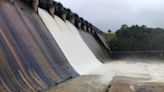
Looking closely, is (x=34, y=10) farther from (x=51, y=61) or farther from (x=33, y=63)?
(x=33, y=63)

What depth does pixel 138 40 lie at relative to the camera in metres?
50.2

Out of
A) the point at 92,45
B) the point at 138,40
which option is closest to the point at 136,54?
the point at 138,40

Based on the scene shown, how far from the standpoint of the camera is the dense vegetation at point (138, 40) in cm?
4745

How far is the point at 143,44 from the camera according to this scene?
160 ft

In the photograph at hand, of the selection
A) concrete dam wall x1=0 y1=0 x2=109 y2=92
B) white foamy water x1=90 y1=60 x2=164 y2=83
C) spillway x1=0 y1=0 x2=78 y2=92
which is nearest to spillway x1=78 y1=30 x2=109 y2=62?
white foamy water x1=90 y1=60 x2=164 y2=83

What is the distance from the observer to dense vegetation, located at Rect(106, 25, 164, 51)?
156ft

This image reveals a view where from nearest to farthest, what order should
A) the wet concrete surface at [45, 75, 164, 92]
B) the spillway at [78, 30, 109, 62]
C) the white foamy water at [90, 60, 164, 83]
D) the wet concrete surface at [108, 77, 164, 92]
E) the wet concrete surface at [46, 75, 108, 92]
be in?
the wet concrete surface at [46, 75, 108, 92] → the wet concrete surface at [45, 75, 164, 92] → the wet concrete surface at [108, 77, 164, 92] → the white foamy water at [90, 60, 164, 83] → the spillway at [78, 30, 109, 62]

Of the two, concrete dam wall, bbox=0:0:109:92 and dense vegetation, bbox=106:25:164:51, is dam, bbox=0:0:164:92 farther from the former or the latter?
dense vegetation, bbox=106:25:164:51

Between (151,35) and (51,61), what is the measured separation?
1636 inches

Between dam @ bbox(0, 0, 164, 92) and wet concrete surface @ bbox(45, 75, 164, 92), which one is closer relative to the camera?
dam @ bbox(0, 0, 164, 92)

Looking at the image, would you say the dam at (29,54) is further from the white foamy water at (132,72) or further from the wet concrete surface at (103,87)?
the white foamy water at (132,72)

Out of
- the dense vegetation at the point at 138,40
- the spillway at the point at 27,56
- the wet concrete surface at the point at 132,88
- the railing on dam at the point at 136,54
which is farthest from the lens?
the dense vegetation at the point at 138,40

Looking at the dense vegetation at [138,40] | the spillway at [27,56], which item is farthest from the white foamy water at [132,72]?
the dense vegetation at [138,40]

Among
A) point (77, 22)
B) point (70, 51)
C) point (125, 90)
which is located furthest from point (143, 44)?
point (125, 90)
